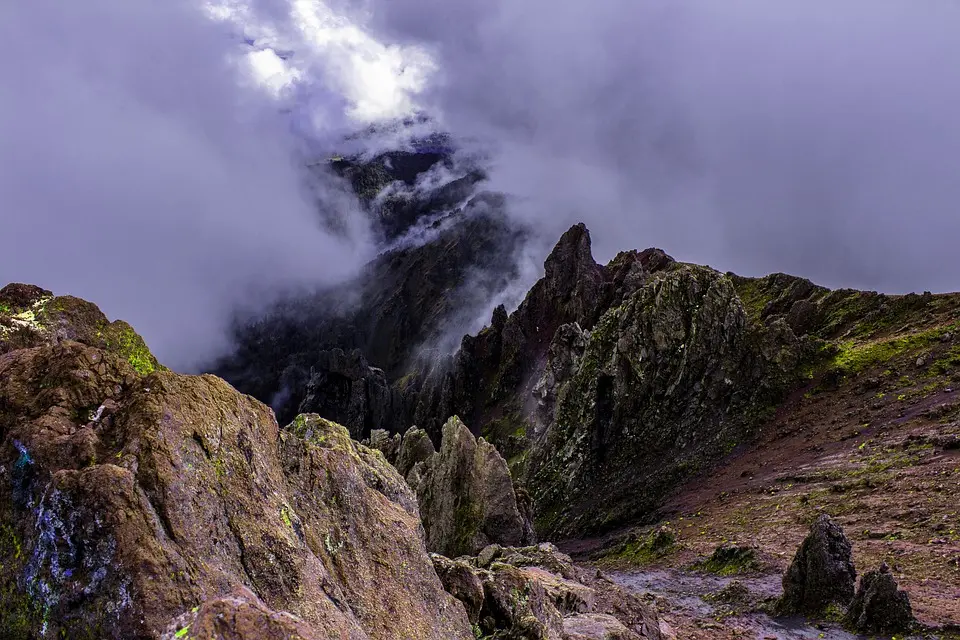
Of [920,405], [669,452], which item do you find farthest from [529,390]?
[920,405]

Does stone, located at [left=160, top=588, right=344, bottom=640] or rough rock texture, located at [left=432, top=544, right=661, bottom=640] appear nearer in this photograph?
stone, located at [left=160, top=588, right=344, bottom=640]

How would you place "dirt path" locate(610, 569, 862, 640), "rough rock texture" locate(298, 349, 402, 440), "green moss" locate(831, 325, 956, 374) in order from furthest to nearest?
"rough rock texture" locate(298, 349, 402, 440), "green moss" locate(831, 325, 956, 374), "dirt path" locate(610, 569, 862, 640)

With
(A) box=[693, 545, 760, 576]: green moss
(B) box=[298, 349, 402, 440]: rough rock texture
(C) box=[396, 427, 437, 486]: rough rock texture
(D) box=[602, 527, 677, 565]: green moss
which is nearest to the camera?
(A) box=[693, 545, 760, 576]: green moss

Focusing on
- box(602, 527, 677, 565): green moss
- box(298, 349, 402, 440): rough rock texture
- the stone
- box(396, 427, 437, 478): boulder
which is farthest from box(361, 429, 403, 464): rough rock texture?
the stone

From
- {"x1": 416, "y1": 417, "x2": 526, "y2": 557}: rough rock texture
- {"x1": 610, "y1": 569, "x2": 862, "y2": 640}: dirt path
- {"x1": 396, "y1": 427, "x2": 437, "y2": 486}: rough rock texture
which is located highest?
{"x1": 396, "y1": 427, "x2": 437, "y2": 486}: rough rock texture

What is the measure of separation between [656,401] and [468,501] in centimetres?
2906

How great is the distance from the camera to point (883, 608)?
2631cm

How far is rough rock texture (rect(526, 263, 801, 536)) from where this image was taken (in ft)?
211

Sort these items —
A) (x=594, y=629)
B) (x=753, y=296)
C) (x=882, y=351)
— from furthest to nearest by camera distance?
Result: (x=753, y=296), (x=882, y=351), (x=594, y=629)

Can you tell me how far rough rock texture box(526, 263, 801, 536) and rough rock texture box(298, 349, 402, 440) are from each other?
8672cm

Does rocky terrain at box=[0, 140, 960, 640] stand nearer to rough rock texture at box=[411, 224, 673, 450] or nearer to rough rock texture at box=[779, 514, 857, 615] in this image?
rough rock texture at box=[779, 514, 857, 615]

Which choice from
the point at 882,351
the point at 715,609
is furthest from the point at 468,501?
the point at 882,351

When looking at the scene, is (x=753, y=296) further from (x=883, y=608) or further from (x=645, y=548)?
(x=883, y=608)

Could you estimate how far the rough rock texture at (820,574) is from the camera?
3020cm
